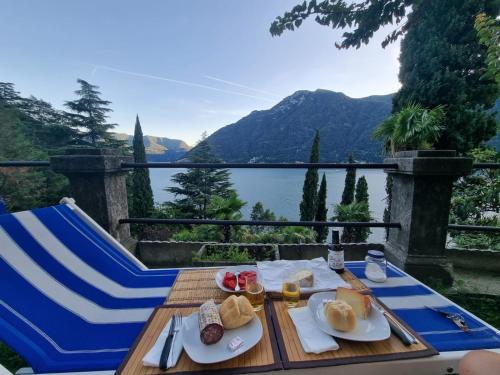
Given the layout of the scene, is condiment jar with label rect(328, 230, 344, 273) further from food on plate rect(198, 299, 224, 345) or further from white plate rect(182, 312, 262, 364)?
food on plate rect(198, 299, 224, 345)

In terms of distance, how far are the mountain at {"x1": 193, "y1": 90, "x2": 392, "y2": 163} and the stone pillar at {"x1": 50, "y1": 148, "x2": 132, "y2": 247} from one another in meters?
39.1

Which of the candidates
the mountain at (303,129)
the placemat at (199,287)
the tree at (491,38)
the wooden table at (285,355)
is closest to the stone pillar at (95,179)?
the placemat at (199,287)

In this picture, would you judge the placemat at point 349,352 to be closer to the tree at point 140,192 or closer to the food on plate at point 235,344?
the food on plate at point 235,344

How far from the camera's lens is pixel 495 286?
7.02 ft

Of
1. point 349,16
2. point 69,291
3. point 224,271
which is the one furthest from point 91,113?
point 224,271

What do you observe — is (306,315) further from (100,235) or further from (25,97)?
(25,97)

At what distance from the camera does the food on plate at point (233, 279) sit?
4.04 ft

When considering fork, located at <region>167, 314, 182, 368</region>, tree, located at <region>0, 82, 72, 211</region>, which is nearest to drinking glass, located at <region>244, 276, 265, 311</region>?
fork, located at <region>167, 314, 182, 368</region>

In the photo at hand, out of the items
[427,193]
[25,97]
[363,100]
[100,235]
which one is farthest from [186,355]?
[363,100]

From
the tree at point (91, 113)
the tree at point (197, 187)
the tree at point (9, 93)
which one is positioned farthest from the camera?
the tree at point (91, 113)

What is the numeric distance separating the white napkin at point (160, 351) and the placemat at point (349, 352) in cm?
38

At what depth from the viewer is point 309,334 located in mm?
924

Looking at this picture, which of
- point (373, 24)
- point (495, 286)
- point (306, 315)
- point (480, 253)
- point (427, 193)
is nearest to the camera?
point (306, 315)

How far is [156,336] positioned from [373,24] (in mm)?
3728
